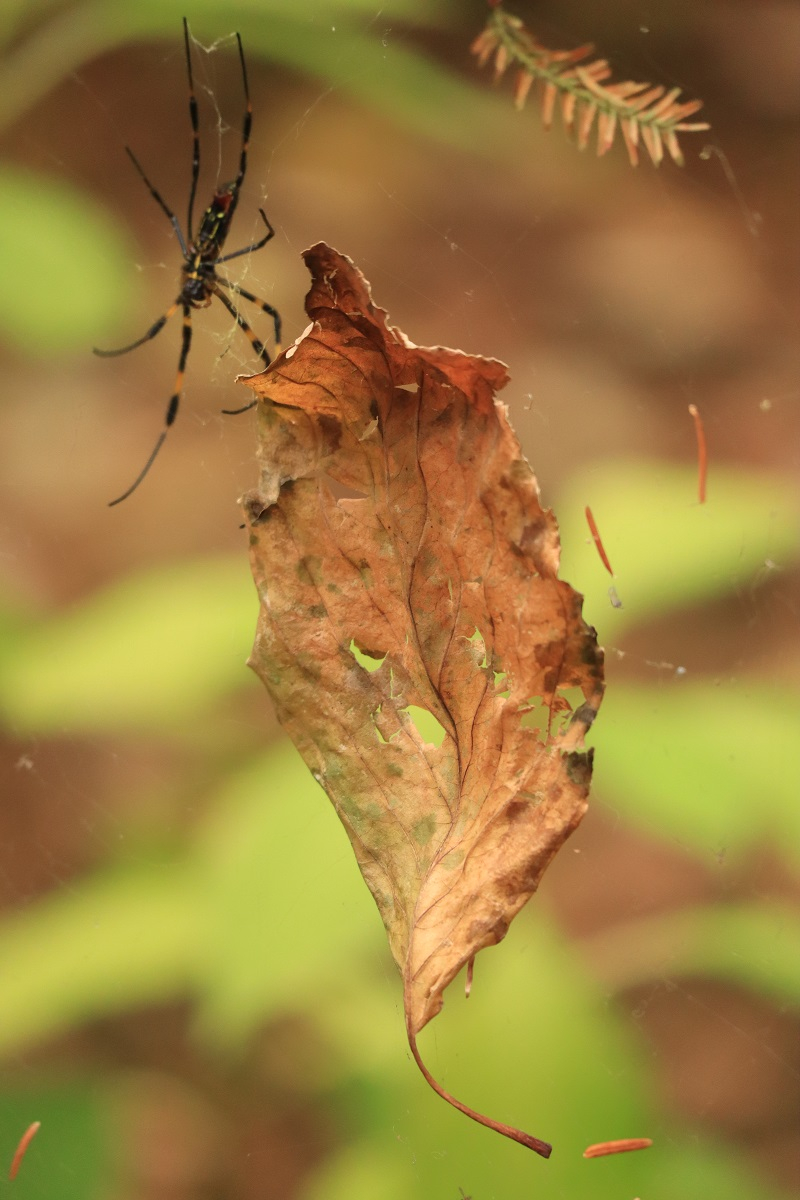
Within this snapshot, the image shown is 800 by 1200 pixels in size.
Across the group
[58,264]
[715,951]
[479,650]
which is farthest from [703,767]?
[58,264]

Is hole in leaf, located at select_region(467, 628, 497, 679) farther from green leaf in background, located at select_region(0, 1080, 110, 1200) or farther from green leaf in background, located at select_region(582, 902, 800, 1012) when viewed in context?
green leaf in background, located at select_region(0, 1080, 110, 1200)

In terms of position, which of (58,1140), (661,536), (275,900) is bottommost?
(58,1140)

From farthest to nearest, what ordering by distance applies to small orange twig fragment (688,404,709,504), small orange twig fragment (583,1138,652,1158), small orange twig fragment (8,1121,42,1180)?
small orange twig fragment (688,404,709,504) → small orange twig fragment (8,1121,42,1180) → small orange twig fragment (583,1138,652,1158)

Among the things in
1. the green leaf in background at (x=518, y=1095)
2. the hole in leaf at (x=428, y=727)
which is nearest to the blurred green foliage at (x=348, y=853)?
the green leaf in background at (x=518, y=1095)

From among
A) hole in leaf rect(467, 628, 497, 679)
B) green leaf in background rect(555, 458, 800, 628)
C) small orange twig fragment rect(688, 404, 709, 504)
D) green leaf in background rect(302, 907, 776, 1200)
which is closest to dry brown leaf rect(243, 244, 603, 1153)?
hole in leaf rect(467, 628, 497, 679)

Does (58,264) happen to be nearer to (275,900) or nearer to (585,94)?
(585,94)

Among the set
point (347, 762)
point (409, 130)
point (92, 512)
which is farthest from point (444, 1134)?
point (409, 130)
